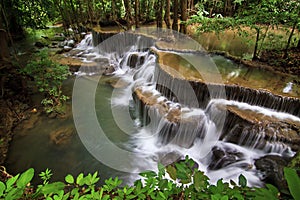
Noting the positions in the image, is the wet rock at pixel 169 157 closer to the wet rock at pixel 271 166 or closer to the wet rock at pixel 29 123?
the wet rock at pixel 271 166

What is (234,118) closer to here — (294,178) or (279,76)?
(279,76)

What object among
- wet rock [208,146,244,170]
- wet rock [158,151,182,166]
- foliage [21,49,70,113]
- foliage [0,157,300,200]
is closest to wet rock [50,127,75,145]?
foliage [21,49,70,113]

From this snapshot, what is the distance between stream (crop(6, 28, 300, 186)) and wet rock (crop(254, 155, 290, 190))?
0.13 meters

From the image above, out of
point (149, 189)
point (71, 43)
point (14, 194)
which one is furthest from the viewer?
point (71, 43)

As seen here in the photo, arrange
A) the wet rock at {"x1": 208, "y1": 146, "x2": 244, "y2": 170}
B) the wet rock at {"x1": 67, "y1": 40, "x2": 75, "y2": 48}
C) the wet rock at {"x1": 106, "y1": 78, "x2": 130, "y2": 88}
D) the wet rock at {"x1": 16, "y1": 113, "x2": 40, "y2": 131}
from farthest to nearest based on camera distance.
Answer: the wet rock at {"x1": 67, "y1": 40, "x2": 75, "y2": 48}, the wet rock at {"x1": 106, "y1": 78, "x2": 130, "y2": 88}, the wet rock at {"x1": 16, "y1": 113, "x2": 40, "y2": 131}, the wet rock at {"x1": 208, "y1": 146, "x2": 244, "y2": 170}

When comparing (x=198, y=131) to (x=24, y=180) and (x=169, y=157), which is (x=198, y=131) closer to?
(x=169, y=157)

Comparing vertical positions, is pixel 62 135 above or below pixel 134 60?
below

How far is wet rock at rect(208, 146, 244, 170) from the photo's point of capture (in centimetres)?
503

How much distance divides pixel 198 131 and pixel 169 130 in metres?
0.85

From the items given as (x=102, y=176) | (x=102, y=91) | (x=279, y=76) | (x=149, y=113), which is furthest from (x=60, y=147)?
(x=279, y=76)

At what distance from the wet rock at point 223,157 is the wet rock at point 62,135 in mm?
4269

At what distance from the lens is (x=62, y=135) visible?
20.1 feet

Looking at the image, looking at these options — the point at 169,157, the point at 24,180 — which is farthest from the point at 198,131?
the point at 24,180

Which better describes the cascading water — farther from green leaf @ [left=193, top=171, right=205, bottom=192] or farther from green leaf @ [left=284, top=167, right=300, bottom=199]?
green leaf @ [left=284, top=167, right=300, bottom=199]
